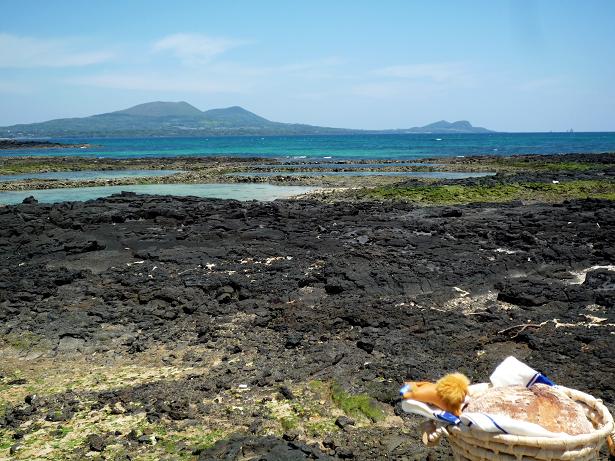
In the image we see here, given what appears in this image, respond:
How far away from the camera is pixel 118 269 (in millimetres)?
14148

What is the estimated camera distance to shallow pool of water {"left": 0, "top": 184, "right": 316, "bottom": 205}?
109 ft

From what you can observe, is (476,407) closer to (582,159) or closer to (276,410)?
(276,410)

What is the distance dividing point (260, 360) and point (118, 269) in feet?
21.6

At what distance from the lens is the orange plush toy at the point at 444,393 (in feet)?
12.3

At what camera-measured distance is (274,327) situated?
10219 millimetres

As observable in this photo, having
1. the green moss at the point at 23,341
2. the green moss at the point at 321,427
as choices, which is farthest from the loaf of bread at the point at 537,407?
the green moss at the point at 23,341

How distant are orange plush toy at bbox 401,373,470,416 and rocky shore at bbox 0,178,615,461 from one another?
2.50 m

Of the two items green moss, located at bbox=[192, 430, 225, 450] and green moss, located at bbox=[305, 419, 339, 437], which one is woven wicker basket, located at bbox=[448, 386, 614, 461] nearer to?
green moss, located at bbox=[305, 419, 339, 437]

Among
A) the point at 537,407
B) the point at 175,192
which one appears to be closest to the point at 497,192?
the point at 175,192

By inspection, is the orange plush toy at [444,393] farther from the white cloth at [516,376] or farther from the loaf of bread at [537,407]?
the white cloth at [516,376]

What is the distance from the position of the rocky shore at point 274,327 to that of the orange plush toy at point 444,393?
8.19 feet

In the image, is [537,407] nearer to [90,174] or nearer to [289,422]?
[289,422]

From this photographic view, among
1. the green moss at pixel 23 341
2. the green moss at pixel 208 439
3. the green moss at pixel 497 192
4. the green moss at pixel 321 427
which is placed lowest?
the green moss at pixel 23 341

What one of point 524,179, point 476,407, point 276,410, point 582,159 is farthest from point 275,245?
point 582,159
